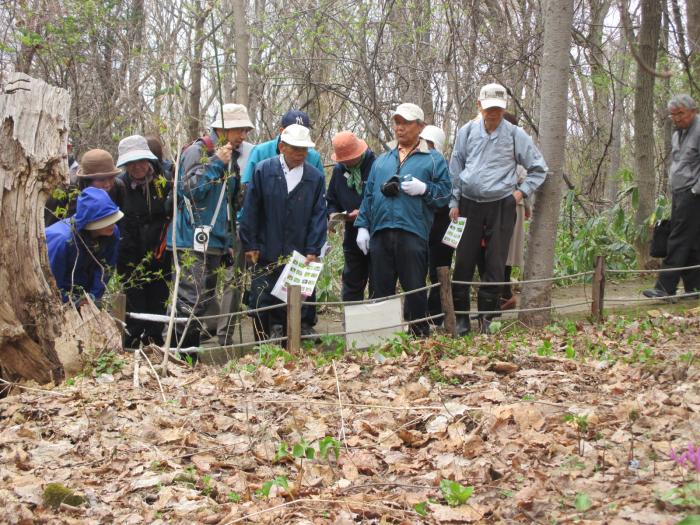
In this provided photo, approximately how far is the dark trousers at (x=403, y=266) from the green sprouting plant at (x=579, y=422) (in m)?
3.16

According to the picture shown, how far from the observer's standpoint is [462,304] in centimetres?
803

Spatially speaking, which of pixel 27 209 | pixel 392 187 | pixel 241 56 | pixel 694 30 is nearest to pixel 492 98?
pixel 392 187

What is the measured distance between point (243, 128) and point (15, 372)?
128 inches

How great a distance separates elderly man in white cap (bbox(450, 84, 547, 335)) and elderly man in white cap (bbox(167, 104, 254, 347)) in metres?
2.10

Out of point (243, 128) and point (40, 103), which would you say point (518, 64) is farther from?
point (40, 103)

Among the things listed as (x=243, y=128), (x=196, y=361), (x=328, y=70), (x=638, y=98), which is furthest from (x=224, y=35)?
(x=196, y=361)

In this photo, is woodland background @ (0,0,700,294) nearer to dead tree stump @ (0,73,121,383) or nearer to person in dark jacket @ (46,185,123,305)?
person in dark jacket @ (46,185,123,305)

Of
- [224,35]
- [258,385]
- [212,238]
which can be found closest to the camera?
[258,385]

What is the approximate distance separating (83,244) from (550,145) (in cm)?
443

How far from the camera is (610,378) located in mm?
5539

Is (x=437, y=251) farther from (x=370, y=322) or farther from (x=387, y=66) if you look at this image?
(x=387, y=66)

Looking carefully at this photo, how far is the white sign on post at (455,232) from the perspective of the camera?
7836mm

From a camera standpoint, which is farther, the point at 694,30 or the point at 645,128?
the point at 694,30

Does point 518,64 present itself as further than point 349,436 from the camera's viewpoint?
Yes
